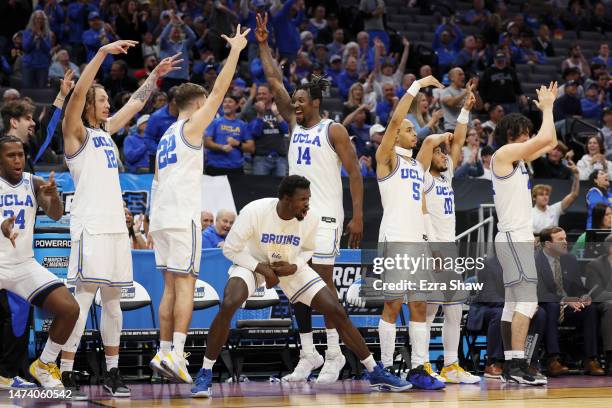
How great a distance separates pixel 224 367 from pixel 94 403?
3221 millimetres

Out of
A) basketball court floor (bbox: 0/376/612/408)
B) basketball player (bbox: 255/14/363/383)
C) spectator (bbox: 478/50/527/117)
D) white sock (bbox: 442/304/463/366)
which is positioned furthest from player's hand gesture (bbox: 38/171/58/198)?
spectator (bbox: 478/50/527/117)

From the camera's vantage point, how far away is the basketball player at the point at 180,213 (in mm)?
8461

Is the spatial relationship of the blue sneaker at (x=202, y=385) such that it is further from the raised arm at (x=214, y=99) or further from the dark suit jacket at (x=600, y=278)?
the dark suit jacket at (x=600, y=278)

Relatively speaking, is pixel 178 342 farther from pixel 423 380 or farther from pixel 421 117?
pixel 421 117

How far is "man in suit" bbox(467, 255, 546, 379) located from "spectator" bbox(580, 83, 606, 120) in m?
9.49

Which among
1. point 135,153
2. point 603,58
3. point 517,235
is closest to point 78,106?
point 517,235

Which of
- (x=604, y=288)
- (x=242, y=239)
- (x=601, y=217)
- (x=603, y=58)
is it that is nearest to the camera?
(x=242, y=239)

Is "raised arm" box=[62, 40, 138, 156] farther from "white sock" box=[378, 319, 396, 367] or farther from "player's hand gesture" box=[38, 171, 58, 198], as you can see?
"white sock" box=[378, 319, 396, 367]

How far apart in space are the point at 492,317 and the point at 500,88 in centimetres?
890

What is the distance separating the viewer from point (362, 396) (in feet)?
28.4

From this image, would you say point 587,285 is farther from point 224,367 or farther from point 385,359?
point 224,367

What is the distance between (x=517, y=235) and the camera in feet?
32.6

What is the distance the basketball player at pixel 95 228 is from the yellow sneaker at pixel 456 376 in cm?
329

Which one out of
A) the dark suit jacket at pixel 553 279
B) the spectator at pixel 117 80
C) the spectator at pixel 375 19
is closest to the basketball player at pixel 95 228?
the dark suit jacket at pixel 553 279
